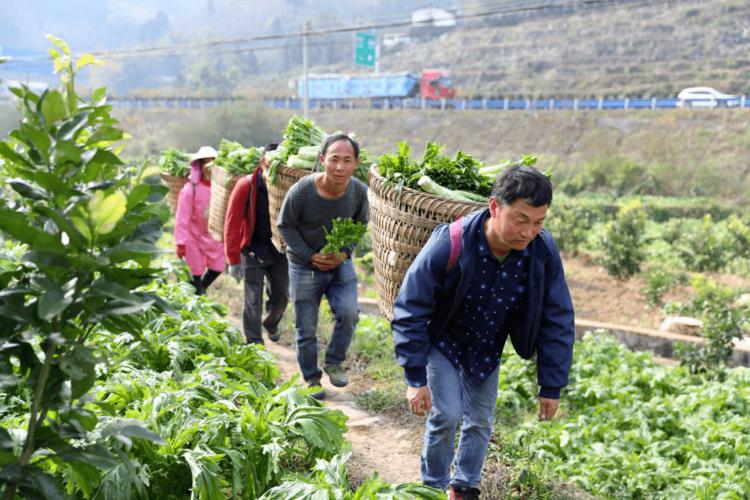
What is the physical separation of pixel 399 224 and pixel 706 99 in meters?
44.7

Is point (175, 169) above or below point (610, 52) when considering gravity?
below

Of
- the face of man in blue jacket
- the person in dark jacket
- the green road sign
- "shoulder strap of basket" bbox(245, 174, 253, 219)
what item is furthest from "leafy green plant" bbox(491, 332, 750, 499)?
the green road sign

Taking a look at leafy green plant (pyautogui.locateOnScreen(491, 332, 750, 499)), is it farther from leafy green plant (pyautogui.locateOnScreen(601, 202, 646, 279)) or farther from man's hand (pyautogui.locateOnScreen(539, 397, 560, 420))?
leafy green plant (pyautogui.locateOnScreen(601, 202, 646, 279))

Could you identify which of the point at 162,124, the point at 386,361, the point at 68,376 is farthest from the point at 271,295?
the point at 162,124

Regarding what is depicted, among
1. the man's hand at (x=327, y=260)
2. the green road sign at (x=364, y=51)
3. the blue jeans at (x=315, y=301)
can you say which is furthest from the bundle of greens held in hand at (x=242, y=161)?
the green road sign at (x=364, y=51)

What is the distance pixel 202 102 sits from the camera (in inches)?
2446

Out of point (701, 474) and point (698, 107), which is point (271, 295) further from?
point (698, 107)

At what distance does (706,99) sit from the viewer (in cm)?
4428

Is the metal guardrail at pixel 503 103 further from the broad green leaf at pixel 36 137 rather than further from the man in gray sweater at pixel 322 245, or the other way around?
the broad green leaf at pixel 36 137

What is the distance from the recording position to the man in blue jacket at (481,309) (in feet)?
10.8

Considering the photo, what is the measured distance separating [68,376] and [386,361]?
15.5 ft

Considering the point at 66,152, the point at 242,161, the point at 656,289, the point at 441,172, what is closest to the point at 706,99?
the point at 656,289

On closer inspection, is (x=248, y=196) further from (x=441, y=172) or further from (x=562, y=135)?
(x=562, y=135)

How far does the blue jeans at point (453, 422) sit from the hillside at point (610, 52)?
46.9 meters
